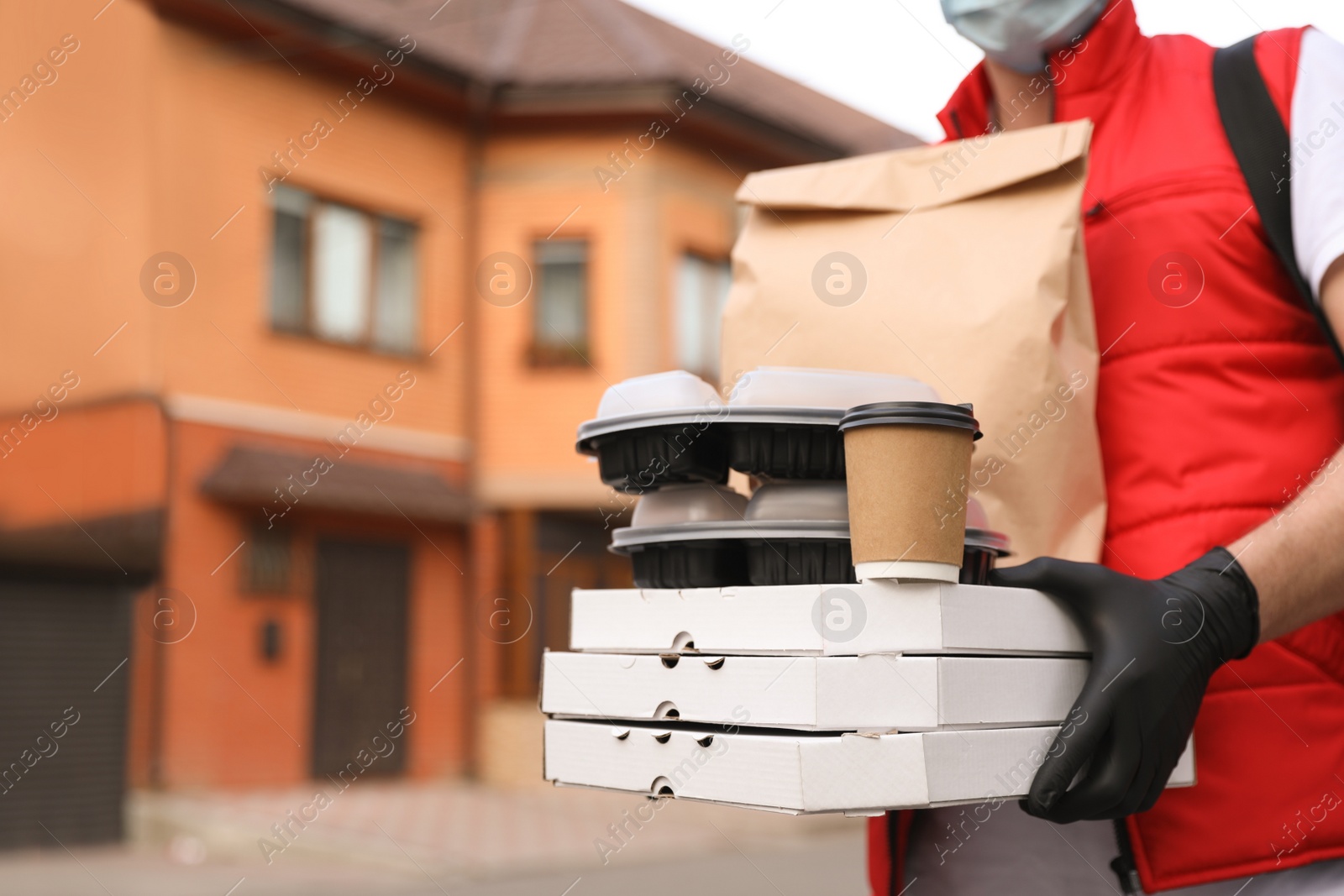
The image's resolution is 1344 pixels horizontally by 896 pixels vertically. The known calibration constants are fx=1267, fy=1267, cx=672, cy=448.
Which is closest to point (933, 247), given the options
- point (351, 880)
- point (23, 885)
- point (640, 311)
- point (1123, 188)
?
point (1123, 188)

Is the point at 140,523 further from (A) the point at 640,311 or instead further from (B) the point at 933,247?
(B) the point at 933,247

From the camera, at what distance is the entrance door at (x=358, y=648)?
13008 millimetres

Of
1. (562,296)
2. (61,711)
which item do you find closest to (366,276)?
(562,296)

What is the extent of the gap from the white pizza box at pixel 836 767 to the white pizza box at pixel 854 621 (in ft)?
0.29

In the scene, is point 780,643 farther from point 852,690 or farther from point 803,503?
point 803,503

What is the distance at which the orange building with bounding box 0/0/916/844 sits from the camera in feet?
35.6

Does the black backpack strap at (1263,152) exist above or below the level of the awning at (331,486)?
below

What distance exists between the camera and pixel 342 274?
1346 cm

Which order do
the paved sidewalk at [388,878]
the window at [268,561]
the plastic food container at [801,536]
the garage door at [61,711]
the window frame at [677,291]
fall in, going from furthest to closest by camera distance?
the window frame at [677,291], the window at [268,561], the garage door at [61,711], the paved sidewalk at [388,878], the plastic food container at [801,536]

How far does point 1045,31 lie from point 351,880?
8.75 m

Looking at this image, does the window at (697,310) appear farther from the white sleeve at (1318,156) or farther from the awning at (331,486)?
the white sleeve at (1318,156)

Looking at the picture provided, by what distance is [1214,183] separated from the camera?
1.58 meters

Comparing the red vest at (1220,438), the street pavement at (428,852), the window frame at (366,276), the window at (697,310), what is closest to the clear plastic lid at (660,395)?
the red vest at (1220,438)

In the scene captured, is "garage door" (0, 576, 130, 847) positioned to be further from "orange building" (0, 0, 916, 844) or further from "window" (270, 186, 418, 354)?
"window" (270, 186, 418, 354)
